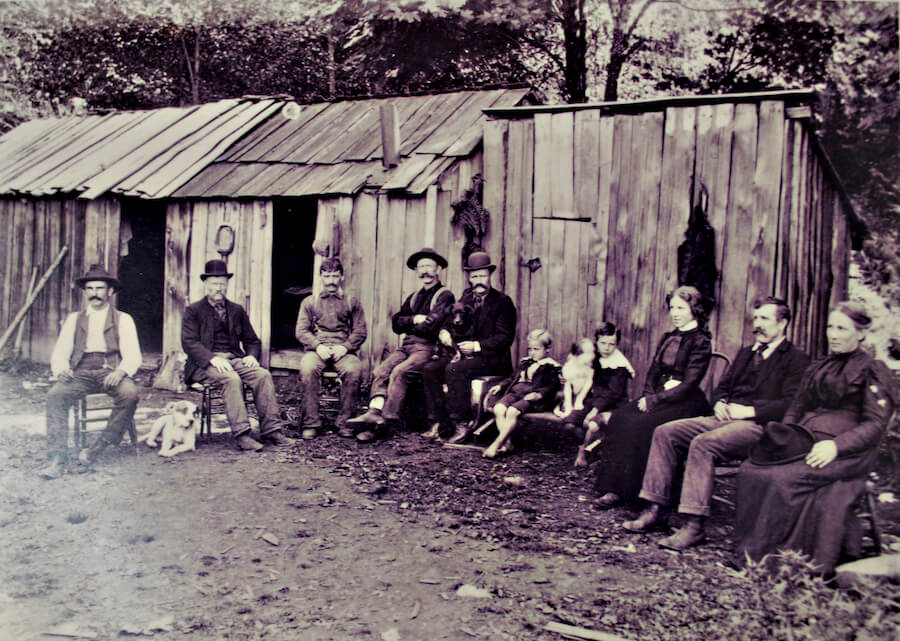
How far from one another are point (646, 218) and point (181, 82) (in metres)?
7.05

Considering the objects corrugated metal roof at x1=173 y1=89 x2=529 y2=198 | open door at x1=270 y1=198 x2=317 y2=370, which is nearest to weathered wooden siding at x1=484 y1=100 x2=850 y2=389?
corrugated metal roof at x1=173 y1=89 x2=529 y2=198

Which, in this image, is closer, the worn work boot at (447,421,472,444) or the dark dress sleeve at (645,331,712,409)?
the dark dress sleeve at (645,331,712,409)

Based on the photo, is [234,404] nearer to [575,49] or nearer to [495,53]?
[575,49]

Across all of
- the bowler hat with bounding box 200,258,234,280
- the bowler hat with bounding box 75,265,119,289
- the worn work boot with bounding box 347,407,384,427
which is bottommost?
the worn work boot with bounding box 347,407,384,427

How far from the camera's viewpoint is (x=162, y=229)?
9273 mm

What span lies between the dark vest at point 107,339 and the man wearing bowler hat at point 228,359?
73cm

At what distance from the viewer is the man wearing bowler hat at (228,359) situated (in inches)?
253

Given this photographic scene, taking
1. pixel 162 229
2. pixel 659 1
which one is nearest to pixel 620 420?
pixel 659 1

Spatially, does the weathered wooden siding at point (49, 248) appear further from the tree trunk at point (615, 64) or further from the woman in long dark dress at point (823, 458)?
the woman in long dark dress at point (823, 458)

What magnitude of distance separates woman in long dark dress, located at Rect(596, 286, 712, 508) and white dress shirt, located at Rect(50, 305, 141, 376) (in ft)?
11.6

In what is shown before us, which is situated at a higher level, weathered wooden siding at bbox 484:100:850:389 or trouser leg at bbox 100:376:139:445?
weathered wooden siding at bbox 484:100:850:389

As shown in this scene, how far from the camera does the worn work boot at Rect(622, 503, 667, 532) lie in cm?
468

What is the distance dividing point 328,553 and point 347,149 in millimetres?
5637

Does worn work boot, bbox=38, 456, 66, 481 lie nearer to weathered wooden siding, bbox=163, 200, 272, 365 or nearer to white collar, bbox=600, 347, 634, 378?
weathered wooden siding, bbox=163, 200, 272, 365
